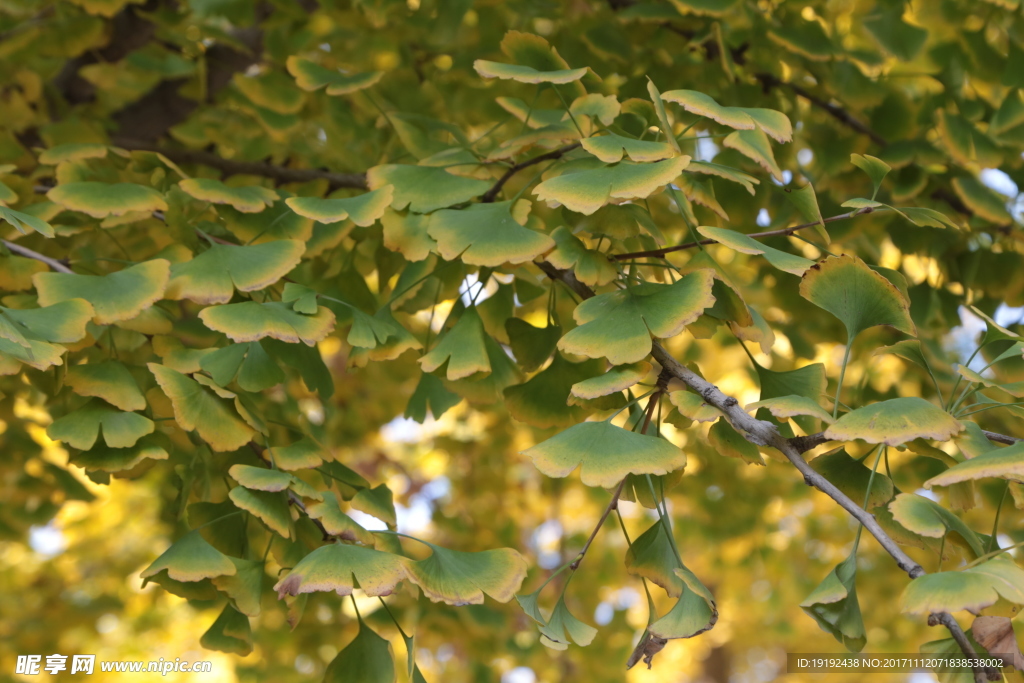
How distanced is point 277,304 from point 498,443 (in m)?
1.92

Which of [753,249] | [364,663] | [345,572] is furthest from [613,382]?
[364,663]

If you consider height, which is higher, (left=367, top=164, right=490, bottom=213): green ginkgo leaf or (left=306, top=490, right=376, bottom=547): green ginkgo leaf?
(left=367, top=164, right=490, bottom=213): green ginkgo leaf

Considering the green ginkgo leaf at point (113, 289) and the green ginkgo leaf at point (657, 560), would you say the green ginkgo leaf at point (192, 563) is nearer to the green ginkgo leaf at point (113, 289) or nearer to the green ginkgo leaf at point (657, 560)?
the green ginkgo leaf at point (113, 289)

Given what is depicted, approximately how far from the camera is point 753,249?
69 centimetres

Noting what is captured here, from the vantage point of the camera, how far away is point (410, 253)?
0.85 m

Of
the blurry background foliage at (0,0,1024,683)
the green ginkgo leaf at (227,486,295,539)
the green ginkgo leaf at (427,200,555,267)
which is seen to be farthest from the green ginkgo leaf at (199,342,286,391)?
the green ginkgo leaf at (427,200,555,267)

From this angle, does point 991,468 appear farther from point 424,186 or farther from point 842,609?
point 424,186

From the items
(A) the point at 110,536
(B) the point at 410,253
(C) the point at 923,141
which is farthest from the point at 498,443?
(A) the point at 110,536

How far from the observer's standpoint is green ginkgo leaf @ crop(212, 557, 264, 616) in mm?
814

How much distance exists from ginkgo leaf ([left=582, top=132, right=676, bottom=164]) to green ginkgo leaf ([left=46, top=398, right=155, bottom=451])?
1.74 feet

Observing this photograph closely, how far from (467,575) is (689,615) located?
0.68ft

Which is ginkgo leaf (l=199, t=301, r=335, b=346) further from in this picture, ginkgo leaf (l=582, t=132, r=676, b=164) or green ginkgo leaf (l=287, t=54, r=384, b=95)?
green ginkgo leaf (l=287, t=54, r=384, b=95)

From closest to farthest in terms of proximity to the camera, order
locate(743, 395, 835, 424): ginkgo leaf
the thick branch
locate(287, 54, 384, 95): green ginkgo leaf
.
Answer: locate(743, 395, 835, 424): ginkgo leaf
locate(287, 54, 384, 95): green ginkgo leaf
the thick branch

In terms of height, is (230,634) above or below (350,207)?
below
